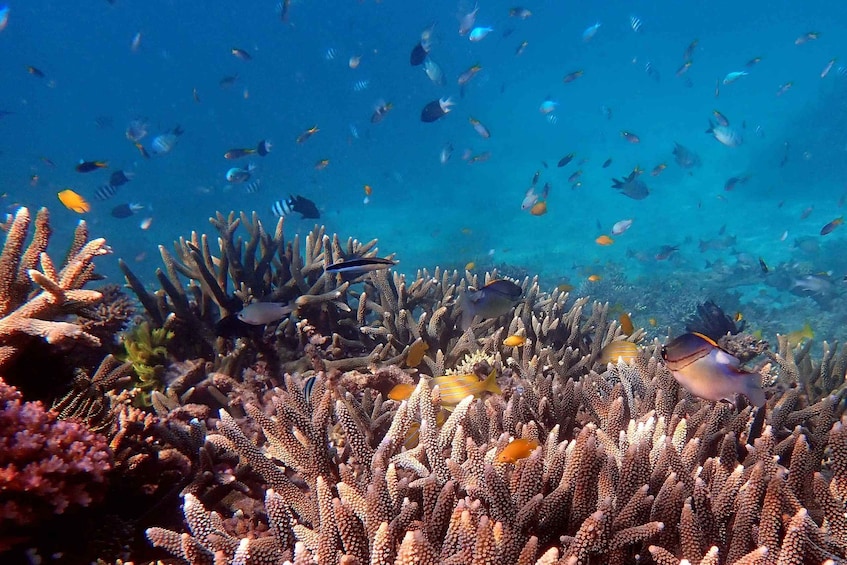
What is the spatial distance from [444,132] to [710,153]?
129 feet

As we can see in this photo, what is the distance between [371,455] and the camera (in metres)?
2.42

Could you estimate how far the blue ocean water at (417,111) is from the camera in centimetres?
4044

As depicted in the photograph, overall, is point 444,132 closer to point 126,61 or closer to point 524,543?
point 126,61

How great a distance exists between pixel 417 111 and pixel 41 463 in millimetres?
82731

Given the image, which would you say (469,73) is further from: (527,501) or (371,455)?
(527,501)

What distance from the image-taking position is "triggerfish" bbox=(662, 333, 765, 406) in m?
2.53

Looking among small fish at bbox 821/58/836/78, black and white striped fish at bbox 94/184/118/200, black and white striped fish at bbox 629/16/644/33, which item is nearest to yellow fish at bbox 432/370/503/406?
black and white striped fish at bbox 94/184/118/200

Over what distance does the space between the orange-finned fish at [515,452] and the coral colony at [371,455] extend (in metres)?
0.04

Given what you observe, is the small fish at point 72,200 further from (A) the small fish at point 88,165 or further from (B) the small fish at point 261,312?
(B) the small fish at point 261,312

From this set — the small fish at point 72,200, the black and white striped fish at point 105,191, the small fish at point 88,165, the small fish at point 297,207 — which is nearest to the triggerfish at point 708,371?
the small fish at point 297,207

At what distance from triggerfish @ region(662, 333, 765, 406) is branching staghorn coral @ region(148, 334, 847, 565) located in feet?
0.78

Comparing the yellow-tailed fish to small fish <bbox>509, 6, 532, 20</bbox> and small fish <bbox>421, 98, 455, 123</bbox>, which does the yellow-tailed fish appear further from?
small fish <bbox>509, 6, 532, 20</bbox>

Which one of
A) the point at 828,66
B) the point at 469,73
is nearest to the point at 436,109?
the point at 469,73

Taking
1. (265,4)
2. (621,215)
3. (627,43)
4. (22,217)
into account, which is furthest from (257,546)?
(627,43)
